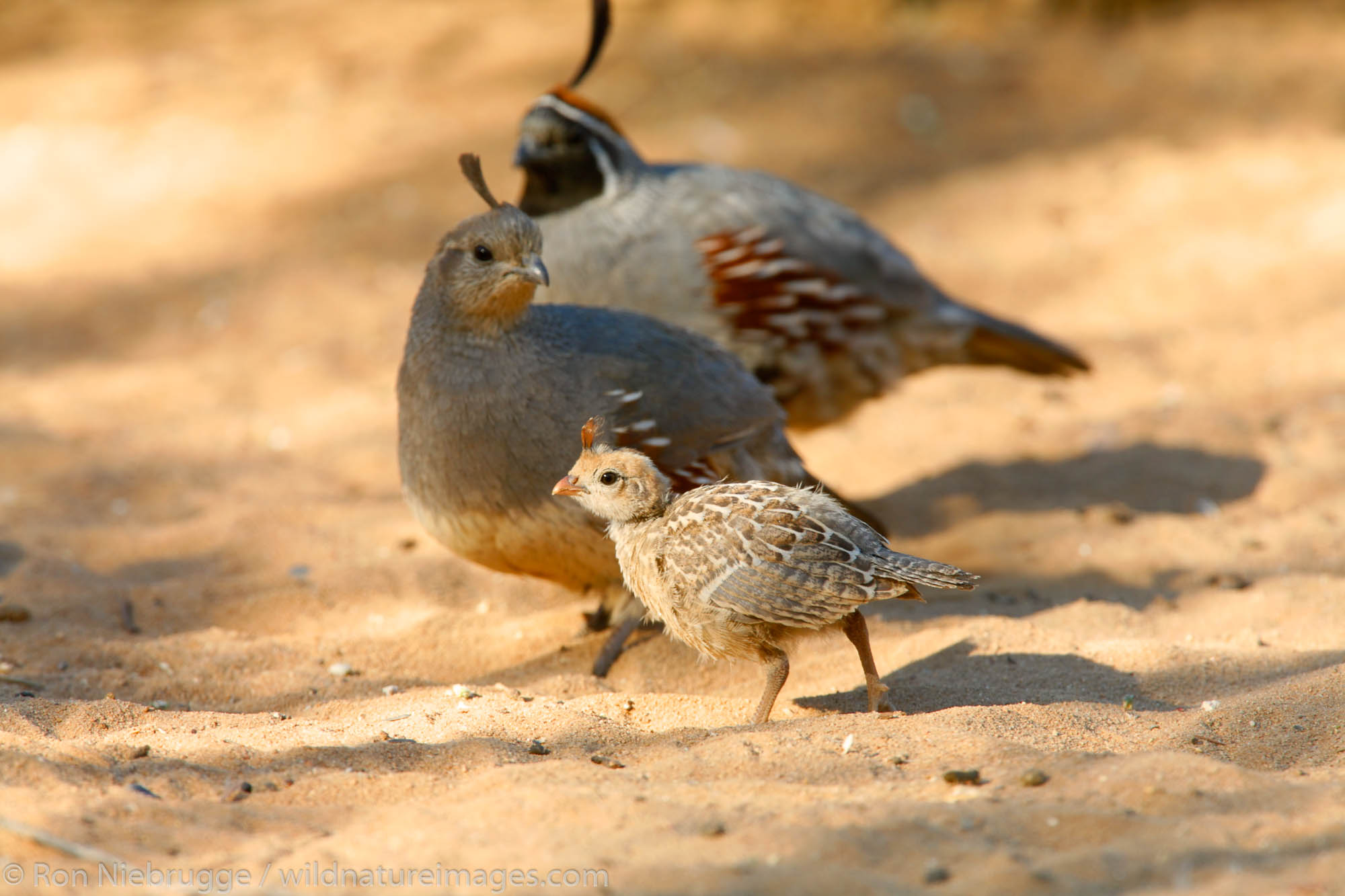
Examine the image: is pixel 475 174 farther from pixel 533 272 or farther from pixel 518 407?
pixel 518 407

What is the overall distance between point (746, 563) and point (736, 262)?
246cm

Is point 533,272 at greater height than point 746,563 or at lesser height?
greater

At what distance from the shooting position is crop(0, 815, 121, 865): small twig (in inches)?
105

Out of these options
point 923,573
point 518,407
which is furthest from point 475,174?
point 923,573

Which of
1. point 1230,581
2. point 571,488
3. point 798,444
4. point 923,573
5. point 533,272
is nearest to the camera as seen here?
point 923,573

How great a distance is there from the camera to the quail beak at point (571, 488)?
163 inches

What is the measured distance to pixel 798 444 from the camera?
7426 mm

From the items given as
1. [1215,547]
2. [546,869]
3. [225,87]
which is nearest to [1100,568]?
[1215,547]

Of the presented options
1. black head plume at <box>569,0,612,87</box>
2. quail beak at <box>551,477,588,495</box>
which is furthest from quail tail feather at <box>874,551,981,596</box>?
black head plume at <box>569,0,612,87</box>

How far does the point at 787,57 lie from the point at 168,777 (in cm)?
942

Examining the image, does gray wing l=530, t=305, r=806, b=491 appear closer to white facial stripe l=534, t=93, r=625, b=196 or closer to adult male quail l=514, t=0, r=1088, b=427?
adult male quail l=514, t=0, r=1088, b=427

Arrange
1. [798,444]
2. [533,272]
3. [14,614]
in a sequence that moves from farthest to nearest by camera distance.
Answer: [798,444]
[14,614]
[533,272]

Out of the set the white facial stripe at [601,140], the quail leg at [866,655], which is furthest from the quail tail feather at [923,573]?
the white facial stripe at [601,140]

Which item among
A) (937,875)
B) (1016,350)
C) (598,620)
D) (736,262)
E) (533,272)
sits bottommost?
(598,620)
